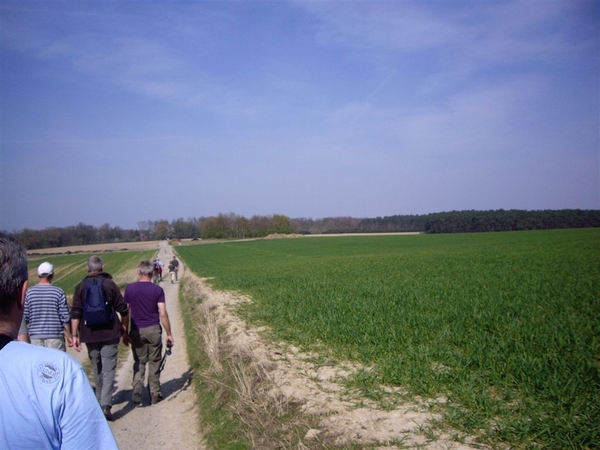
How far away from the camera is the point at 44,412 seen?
172cm

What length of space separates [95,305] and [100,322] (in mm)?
264

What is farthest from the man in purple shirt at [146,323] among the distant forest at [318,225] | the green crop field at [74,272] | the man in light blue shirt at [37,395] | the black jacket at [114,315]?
the distant forest at [318,225]

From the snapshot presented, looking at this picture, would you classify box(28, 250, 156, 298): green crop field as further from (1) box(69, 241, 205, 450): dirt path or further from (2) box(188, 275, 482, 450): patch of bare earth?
(2) box(188, 275, 482, 450): patch of bare earth

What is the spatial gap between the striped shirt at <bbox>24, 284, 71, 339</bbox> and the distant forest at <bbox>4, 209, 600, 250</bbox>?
4078 cm

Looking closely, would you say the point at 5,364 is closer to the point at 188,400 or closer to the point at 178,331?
the point at 188,400

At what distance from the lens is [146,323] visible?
23.4 ft

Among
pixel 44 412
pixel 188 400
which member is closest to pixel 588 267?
pixel 188 400

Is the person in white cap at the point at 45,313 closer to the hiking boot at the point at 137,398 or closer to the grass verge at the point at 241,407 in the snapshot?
the hiking boot at the point at 137,398

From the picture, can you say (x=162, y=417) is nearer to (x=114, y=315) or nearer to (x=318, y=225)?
(x=114, y=315)

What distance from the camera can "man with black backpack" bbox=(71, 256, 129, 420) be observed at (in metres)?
6.39

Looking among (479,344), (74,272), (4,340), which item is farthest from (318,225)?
(4,340)

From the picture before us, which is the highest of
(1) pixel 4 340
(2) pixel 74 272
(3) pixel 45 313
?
(1) pixel 4 340

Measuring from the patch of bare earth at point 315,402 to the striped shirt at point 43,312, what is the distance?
8.98ft

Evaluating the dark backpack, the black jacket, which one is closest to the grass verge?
the black jacket
